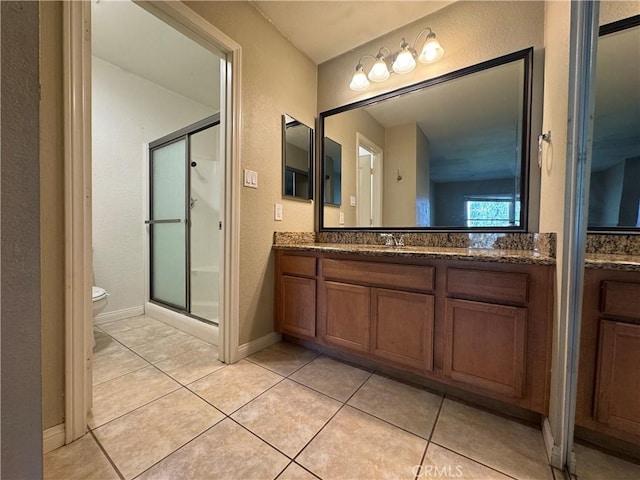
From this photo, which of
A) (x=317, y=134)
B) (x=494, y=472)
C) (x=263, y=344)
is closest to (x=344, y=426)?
(x=494, y=472)

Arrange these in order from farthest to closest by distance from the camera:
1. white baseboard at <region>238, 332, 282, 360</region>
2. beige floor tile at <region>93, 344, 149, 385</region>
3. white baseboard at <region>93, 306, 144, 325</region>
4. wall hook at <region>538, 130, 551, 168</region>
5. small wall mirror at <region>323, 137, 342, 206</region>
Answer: white baseboard at <region>93, 306, 144, 325</region>
small wall mirror at <region>323, 137, 342, 206</region>
white baseboard at <region>238, 332, 282, 360</region>
beige floor tile at <region>93, 344, 149, 385</region>
wall hook at <region>538, 130, 551, 168</region>

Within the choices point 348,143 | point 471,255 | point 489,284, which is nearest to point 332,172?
point 348,143

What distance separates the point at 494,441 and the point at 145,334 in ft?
7.88

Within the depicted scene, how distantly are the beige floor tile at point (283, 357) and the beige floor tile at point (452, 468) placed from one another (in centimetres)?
85

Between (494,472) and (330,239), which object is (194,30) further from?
(494,472)

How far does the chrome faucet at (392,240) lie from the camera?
6.07ft

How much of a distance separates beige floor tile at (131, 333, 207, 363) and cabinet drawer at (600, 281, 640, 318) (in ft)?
7.41

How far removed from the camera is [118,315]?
2.43 meters

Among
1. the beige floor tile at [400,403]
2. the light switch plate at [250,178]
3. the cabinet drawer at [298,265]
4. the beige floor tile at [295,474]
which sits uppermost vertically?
the light switch plate at [250,178]

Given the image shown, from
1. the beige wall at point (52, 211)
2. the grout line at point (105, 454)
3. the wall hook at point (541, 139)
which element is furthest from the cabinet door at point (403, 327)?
the beige wall at point (52, 211)

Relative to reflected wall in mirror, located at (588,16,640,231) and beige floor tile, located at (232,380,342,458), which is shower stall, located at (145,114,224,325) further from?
reflected wall in mirror, located at (588,16,640,231)

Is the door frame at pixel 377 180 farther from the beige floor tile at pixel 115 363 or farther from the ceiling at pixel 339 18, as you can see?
the beige floor tile at pixel 115 363

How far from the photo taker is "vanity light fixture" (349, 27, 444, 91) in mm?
1657

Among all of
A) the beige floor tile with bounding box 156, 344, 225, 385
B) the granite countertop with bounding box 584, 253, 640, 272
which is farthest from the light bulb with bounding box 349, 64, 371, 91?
the beige floor tile with bounding box 156, 344, 225, 385
